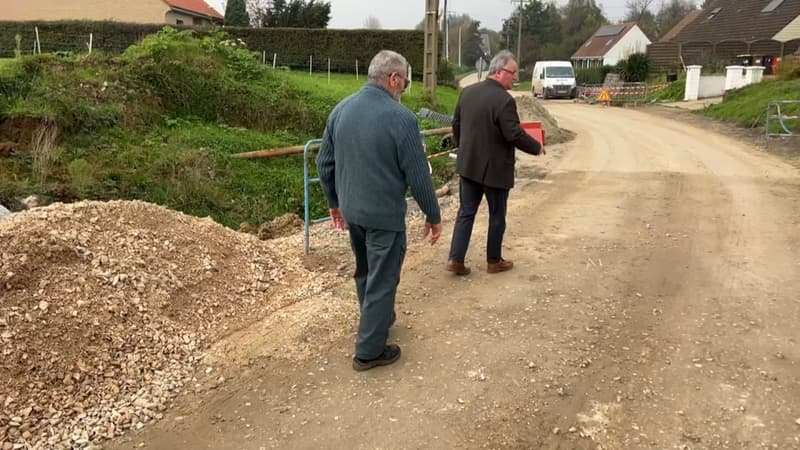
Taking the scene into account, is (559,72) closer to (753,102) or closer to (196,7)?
(753,102)

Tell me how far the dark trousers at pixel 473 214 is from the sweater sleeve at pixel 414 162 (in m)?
1.56

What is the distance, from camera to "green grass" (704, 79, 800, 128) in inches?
664

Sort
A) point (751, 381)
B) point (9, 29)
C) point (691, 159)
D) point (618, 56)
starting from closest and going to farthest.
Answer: point (751, 381), point (691, 159), point (9, 29), point (618, 56)

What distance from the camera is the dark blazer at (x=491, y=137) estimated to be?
17.2 feet

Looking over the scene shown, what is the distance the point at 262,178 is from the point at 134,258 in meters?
5.39

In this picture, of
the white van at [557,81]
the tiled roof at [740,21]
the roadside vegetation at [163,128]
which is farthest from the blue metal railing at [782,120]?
the tiled roof at [740,21]

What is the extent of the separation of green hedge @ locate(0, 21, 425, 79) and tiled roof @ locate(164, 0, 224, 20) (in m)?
11.4

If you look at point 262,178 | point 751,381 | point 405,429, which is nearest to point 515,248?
point 751,381

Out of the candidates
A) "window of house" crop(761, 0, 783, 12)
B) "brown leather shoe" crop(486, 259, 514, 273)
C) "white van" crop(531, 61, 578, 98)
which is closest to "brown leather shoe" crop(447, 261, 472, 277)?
"brown leather shoe" crop(486, 259, 514, 273)

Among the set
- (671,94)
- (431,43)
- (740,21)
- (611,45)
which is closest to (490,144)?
(431,43)

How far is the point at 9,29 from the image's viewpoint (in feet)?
96.5

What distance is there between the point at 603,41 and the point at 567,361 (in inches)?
2570

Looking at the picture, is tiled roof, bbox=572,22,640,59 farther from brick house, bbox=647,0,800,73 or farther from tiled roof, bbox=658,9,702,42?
brick house, bbox=647,0,800,73

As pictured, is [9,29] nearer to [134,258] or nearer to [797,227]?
[134,258]
